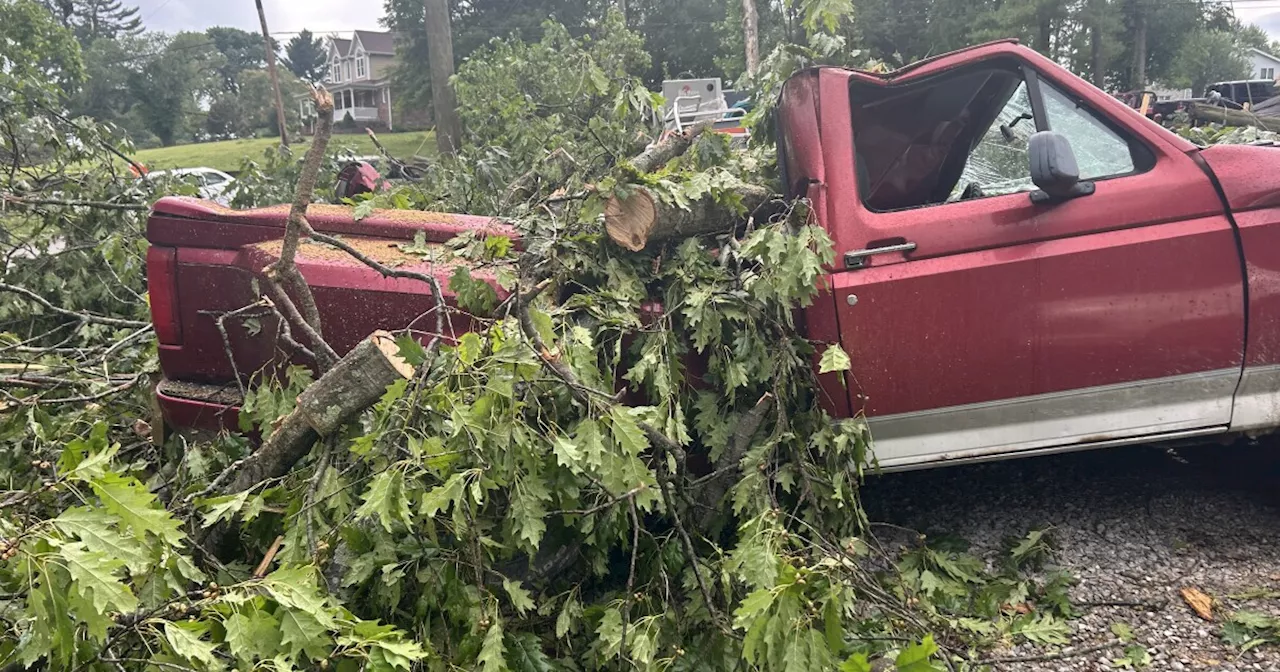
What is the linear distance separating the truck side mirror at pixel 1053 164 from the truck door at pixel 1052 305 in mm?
114

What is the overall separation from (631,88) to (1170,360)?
9.65 ft

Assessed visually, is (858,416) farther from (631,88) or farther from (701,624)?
(631,88)

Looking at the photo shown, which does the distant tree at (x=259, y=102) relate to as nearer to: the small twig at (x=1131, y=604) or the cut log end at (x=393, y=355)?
the cut log end at (x=393, y=355)

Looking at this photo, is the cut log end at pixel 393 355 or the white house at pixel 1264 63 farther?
the white house at pixel 1264 63

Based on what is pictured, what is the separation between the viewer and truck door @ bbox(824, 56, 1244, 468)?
10.1 ft

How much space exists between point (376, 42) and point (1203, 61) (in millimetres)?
49748

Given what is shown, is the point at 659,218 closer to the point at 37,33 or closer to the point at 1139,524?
the point at 1139,524

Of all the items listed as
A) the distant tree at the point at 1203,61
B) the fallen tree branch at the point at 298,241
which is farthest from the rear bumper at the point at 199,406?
the distant tree at the point at 1203,61

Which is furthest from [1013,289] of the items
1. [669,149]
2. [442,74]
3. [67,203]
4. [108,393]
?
[442,74]

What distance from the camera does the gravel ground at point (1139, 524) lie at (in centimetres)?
285

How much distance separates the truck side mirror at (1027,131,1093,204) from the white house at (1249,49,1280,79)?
80.6 m

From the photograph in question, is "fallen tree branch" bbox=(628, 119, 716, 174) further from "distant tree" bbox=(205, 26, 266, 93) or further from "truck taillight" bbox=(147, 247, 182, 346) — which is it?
"distant tree" bbox=(205, 26, 266, 93)

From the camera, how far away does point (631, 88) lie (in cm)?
473

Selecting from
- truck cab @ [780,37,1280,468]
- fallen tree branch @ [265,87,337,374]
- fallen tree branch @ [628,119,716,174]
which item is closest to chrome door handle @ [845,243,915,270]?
truck cab @ [780,37,1280,468]
